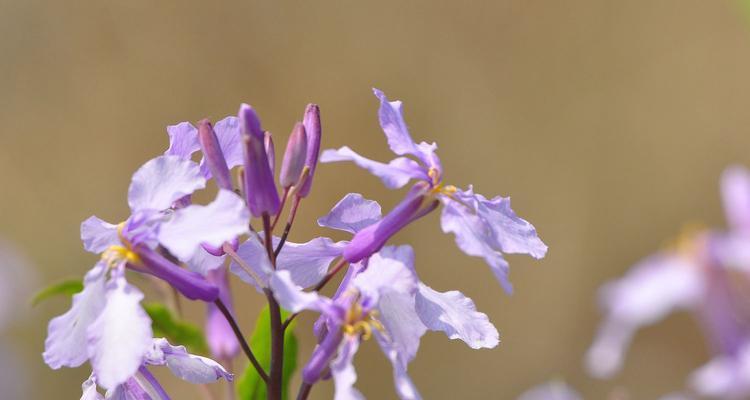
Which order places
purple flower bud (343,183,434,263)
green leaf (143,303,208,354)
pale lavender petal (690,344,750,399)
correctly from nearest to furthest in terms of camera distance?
purple flower bud (343,183,434,263)
green leaf (143,303,208,354)
pale lavender petal (690,344,750,399)

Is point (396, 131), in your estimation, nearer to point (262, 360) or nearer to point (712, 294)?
point (262, 360)

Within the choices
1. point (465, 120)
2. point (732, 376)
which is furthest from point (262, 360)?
point (465, 120)

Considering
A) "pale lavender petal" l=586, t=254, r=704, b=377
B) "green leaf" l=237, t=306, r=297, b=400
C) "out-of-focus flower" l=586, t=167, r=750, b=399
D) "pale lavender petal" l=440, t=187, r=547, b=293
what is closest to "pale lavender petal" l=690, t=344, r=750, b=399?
"out-of-focus flower" l=586, t=167, r=750, b=399

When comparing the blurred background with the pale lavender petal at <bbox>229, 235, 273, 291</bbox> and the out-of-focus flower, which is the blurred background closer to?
the out-of-focus flower

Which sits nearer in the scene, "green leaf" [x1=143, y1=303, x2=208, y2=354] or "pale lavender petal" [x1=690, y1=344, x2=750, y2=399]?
"green leaf" [x1=143, y1=303, x2=208, y2=354]

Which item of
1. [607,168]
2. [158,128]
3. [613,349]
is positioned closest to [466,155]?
[607,168]

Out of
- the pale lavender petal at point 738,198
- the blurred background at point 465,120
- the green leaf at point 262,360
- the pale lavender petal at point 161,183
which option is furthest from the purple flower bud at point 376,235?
the blurred background at point 465,120

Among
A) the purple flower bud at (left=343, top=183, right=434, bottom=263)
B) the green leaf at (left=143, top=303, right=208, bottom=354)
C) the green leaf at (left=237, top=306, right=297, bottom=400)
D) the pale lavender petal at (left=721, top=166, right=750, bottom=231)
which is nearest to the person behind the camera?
the purple flower bud at (left=343, top=183, right=434, bottom=263)

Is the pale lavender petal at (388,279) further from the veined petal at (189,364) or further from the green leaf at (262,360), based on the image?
the green leaf at (262,360)
